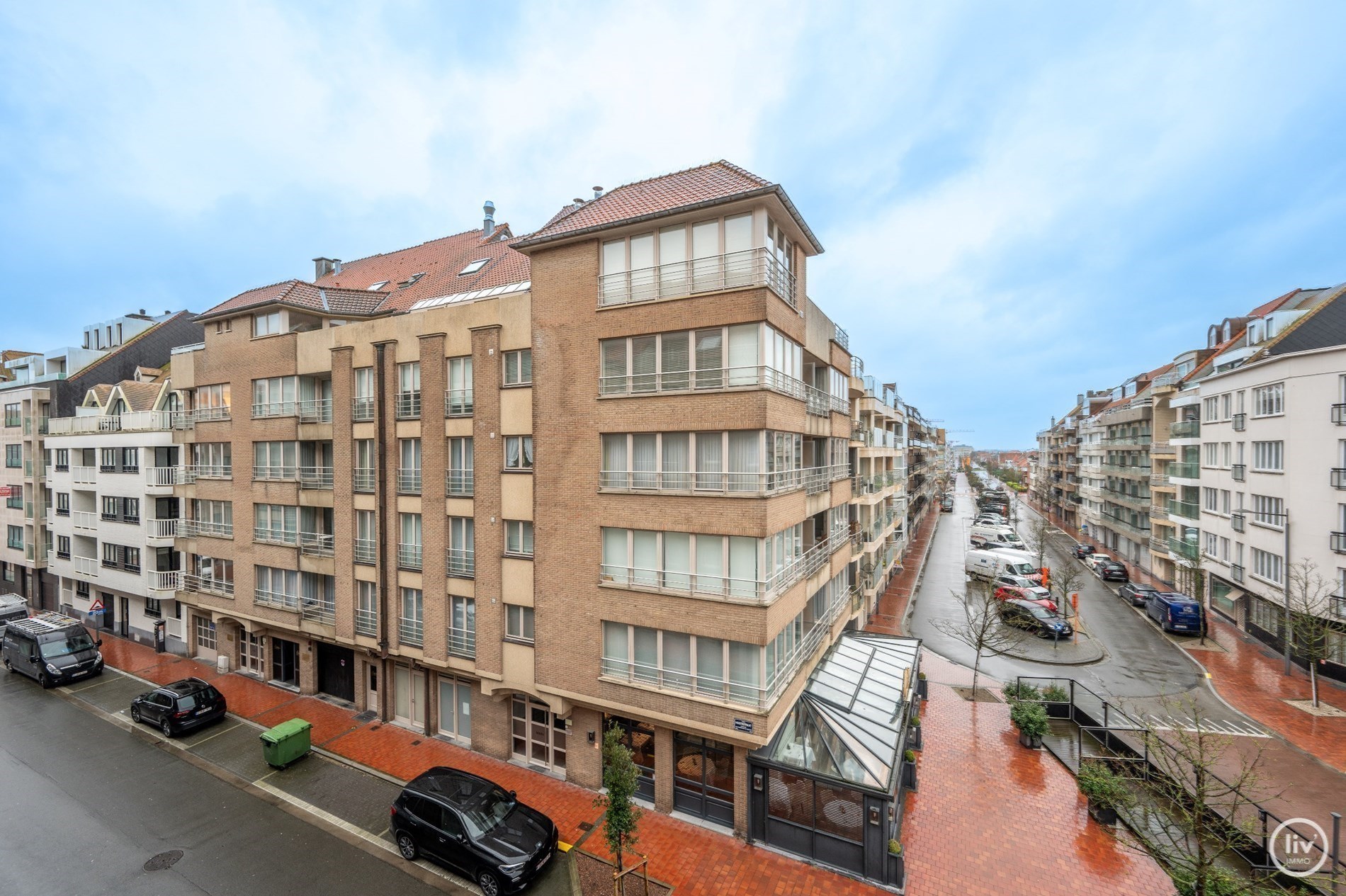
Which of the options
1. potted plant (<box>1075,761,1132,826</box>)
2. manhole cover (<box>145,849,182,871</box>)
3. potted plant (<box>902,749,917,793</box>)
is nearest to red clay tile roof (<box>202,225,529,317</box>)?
manhole cover (<box>145,849,182,871</box>)

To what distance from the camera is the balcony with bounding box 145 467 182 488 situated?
28.4 metres

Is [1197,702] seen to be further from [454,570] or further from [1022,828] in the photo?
[454,570]

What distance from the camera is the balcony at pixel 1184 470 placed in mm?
38875

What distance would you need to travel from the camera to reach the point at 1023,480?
532 ft

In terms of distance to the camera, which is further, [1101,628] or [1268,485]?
[1101,628]

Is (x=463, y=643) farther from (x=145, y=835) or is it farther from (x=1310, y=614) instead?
(x=1310, y=614)

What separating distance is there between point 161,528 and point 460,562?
2097cm

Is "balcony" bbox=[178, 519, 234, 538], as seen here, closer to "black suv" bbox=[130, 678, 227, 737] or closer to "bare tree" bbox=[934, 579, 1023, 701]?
"black suv" bbox=[130, 678, 227, 737]

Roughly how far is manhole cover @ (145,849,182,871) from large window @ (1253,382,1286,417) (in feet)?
153

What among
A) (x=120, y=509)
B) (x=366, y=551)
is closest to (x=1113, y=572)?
(x=366, y=551)

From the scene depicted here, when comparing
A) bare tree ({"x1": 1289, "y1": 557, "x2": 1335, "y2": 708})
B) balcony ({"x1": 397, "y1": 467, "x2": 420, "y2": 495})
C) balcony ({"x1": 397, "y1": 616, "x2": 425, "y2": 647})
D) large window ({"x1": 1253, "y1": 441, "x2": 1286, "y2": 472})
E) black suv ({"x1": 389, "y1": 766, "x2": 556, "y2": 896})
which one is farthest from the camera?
large window ({"x1": 1253, "y1": 441, "x2": 1286, "y2": 472})

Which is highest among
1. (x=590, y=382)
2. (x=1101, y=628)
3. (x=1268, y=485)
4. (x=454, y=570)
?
(x=590, y=382)

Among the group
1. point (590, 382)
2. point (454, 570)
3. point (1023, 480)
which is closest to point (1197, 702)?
point (590, 382)

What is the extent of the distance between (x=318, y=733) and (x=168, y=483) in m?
17.6
